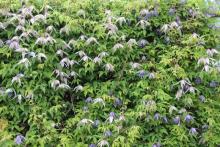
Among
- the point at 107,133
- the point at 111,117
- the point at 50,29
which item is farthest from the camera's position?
the point at 50,29

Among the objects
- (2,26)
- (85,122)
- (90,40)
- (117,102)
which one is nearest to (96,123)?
(85,122)

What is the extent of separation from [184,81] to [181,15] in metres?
0.86

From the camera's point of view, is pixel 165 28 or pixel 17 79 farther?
pixel 165 28

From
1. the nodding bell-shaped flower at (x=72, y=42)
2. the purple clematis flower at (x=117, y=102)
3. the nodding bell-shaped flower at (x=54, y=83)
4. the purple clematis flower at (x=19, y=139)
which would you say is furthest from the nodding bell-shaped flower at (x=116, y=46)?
the purple clematis flower at (x=19, y=139)

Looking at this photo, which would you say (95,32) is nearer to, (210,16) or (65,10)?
(65,10)

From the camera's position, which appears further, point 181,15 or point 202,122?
point 181,15

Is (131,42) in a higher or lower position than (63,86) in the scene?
higher

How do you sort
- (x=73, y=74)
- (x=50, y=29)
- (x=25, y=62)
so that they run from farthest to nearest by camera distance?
(x=50, y=29) → (x=73, y=74) → (x=25, y=62)

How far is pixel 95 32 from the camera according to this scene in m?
4.16

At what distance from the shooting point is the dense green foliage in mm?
3762

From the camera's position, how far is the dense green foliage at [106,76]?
12.3 feet

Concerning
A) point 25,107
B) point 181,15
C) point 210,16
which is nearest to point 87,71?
point 25,107

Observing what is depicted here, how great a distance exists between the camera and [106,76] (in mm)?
4145

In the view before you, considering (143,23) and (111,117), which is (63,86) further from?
(143,23)
